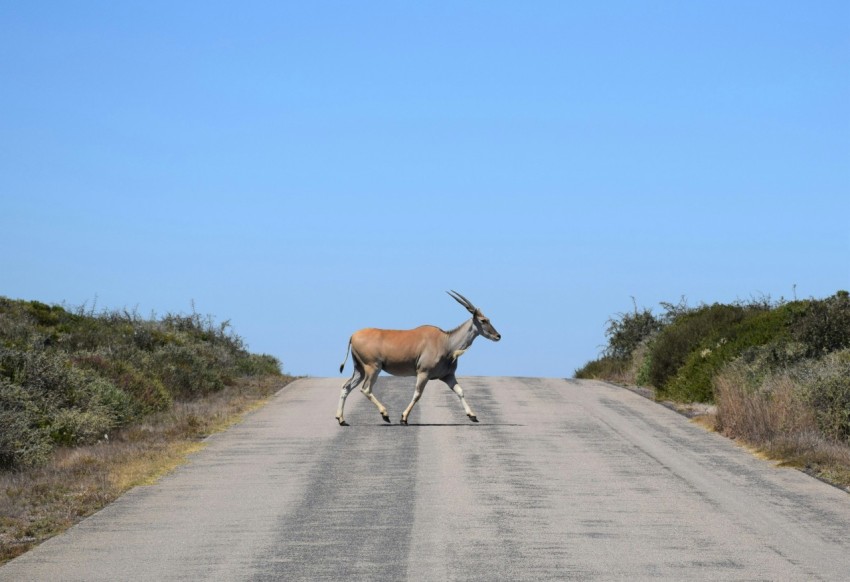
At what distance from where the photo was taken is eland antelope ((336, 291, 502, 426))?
2427 cm

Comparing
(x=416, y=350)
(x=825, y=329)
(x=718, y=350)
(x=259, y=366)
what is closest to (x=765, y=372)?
(x=825, y=329)

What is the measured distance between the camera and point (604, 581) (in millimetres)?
10602

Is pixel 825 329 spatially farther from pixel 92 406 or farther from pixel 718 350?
pixel 92 406

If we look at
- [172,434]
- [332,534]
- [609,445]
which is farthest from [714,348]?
[332,534]

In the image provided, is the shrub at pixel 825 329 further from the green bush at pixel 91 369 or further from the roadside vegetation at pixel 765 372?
the green bush at pixel 91 369

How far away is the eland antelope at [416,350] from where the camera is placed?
24.3 m

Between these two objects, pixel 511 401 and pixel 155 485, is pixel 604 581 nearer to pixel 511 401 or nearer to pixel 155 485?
pixel 155 485

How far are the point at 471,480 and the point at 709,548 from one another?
5093 mm

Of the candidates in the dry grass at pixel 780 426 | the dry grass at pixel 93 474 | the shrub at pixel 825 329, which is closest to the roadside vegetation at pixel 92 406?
the dry grass at pixel 93 474

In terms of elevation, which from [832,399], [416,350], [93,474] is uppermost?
[416,350]

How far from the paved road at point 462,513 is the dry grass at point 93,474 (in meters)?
0.43

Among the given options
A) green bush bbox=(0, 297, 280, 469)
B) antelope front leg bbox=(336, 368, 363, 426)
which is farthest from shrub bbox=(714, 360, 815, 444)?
green bush bbox=(0, 297, 280, 469)

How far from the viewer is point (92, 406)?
77.3 ft

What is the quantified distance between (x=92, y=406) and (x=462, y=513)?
11.6m
